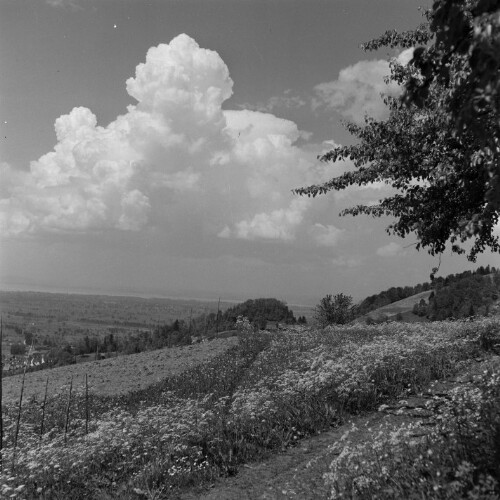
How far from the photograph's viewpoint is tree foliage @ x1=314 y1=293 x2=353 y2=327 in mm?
41250

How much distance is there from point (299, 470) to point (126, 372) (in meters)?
18.9

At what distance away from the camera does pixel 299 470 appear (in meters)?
6.40

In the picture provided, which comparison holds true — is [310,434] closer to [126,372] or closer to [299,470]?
[299,470]

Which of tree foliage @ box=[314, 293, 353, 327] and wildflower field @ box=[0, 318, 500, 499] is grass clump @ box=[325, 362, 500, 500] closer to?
wildflower field @ box=[0, 318, 500, 499]

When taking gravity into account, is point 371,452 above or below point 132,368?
above

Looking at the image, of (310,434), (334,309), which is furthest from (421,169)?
(334,309)

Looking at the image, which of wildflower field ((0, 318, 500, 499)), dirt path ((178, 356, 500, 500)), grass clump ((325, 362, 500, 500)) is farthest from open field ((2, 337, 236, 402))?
grass clump ((325, 362, 500, 500))

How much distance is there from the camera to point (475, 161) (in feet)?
12.4

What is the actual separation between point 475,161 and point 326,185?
23.9 ft

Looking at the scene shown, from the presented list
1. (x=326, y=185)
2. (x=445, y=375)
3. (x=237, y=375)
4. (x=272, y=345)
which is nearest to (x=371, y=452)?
(x=445, y=375)

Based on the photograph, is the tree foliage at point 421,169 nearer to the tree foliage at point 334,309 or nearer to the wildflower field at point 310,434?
the wildflower field at point 310,434

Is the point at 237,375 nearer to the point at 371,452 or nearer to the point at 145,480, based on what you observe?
the point at 145,480

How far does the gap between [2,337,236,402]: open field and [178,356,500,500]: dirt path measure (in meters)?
13.1

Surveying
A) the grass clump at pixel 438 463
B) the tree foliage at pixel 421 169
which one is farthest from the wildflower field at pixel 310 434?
the tree foliage at pixel 421 169
